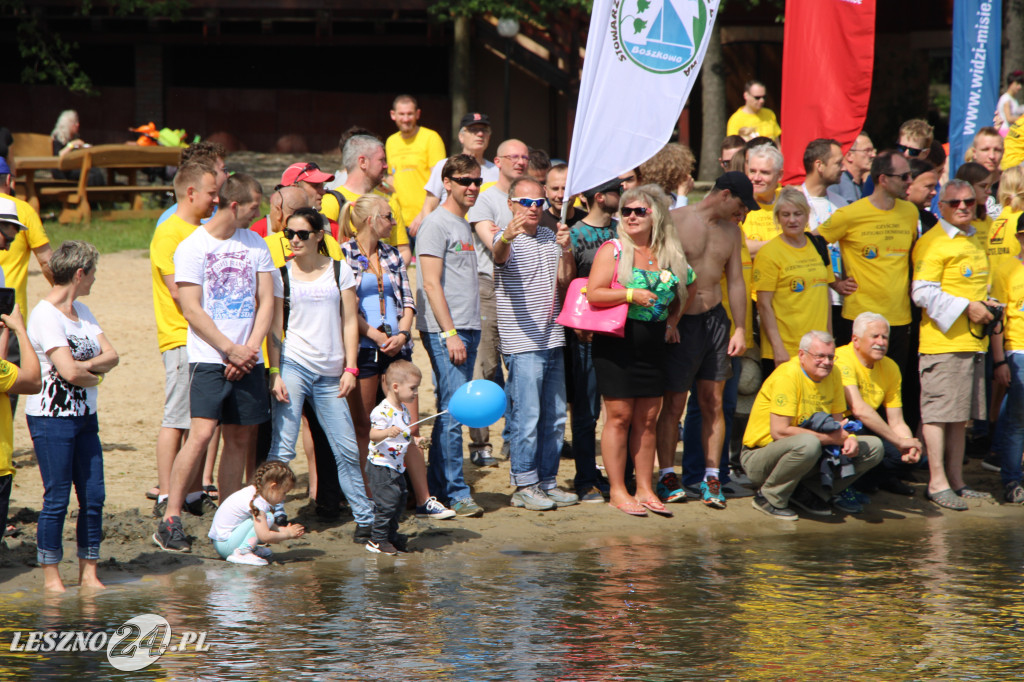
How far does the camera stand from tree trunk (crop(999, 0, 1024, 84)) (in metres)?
18.4

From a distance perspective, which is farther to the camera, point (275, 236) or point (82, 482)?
point (275, 236)

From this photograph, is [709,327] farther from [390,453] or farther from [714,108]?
[714,108]

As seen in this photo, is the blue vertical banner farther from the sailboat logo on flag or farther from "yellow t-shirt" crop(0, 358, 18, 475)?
"yellow t-shirt" crop(0, 358, 18, 475)

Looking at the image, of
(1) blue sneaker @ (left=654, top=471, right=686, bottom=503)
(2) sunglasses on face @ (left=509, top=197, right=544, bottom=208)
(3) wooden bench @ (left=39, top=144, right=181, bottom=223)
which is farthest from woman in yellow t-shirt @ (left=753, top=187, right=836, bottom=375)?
(3) wooden bench @ (left=39, top=144, right=181, bottom=223)

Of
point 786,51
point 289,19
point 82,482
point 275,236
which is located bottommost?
point 82,482

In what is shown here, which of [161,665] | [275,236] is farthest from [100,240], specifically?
[161,665]

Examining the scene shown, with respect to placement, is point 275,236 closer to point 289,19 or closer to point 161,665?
point 161,665

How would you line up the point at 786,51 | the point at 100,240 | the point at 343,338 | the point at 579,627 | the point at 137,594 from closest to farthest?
the point at 579,627 < the point at 137,594 < the point at 343,338 < the point at 786,51 < the point at 100,240

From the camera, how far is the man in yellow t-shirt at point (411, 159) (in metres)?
10.2

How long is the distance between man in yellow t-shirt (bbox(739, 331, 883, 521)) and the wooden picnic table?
37.7 feet

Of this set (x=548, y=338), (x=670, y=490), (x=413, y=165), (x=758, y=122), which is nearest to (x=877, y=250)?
(x=670, y=490)

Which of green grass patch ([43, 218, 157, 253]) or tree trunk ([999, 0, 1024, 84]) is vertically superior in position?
tree trunk ([999, 0, 1024, 84])

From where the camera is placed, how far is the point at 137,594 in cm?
604

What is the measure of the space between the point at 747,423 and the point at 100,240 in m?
9.80
